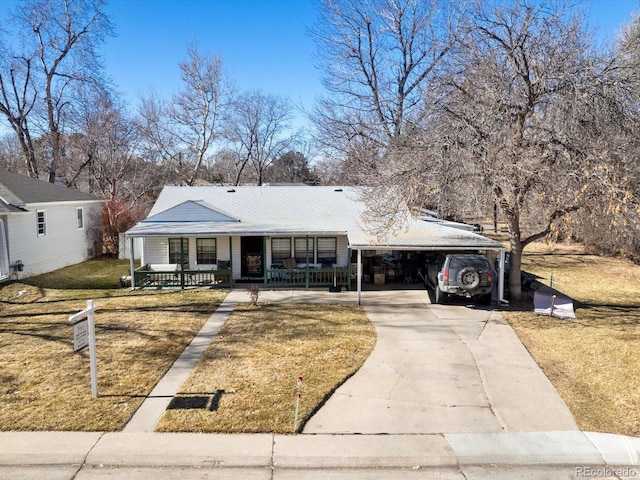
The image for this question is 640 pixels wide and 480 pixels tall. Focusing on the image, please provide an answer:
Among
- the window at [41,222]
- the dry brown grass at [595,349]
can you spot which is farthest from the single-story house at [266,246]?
the window at [41,222]

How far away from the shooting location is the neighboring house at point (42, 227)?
17.1 meters

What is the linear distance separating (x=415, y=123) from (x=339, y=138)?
13.0m

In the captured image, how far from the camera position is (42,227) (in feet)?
64.5

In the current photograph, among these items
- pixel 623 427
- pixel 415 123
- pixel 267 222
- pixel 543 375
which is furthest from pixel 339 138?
pixel 623 427

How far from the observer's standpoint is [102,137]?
31.8m

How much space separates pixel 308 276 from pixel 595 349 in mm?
9641

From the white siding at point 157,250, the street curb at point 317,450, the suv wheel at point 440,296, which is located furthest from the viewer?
the white siding at point 157,250

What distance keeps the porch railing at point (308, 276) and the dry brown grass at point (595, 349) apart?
20.7ft

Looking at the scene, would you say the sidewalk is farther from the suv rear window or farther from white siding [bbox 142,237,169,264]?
white siding [bbox 142,237,169,264]

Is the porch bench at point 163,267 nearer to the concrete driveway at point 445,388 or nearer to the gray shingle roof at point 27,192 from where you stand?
the gray shingle roof at point 27,192

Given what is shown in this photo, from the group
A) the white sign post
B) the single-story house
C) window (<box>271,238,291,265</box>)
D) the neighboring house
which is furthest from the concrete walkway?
the neighboring house

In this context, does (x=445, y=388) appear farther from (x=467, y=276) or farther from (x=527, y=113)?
(x=527, y=113)

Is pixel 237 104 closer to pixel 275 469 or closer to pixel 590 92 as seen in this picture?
pixel 590 92

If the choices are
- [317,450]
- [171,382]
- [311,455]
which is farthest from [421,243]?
[311,455]
